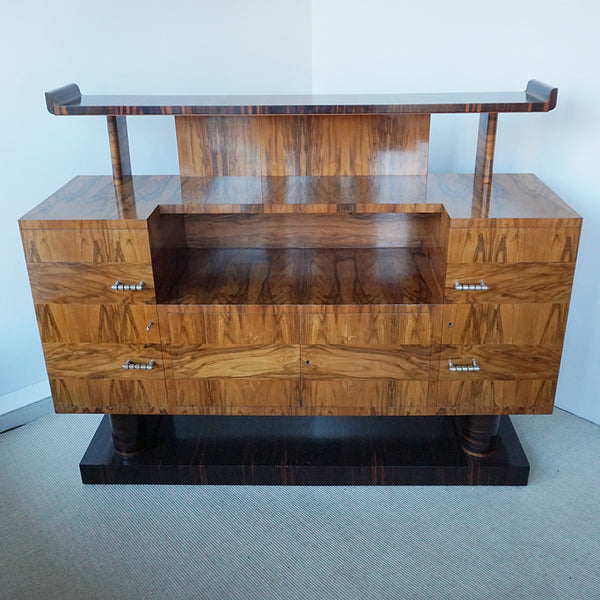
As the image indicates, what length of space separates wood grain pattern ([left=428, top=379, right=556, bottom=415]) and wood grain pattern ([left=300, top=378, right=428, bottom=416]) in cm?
5

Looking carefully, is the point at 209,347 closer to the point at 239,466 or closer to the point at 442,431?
the point at 239,466

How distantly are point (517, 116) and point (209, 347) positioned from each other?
114 centimetres

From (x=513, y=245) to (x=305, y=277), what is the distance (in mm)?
509

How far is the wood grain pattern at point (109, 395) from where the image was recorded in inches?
61.2

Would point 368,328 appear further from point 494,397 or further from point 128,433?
point 128,433

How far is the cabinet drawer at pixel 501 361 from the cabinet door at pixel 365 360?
6cm

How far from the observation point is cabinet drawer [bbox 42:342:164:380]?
1.51 meters

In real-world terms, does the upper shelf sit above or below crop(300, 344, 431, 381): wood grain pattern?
above

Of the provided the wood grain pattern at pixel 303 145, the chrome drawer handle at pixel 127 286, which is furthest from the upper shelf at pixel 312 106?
the chrome drawer handle at pixel 127 286

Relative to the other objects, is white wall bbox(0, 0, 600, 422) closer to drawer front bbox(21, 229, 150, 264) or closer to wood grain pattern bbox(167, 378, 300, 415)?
drawer front bbox(21, 229, 150, 264)

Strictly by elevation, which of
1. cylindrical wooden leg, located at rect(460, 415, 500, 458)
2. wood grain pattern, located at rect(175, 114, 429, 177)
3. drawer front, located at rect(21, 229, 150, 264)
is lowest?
cylindrical wooden leg, located at rect(460, 415, 500, 458)

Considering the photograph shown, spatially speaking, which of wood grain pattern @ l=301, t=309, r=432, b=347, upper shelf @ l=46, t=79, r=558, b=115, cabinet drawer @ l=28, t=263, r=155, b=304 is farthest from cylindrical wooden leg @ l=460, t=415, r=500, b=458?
cabinet drawer @ l=28, t=263, r=155, b=304

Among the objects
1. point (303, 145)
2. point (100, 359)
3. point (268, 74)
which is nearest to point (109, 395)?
point (100, 359)

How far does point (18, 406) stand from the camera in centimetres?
197
